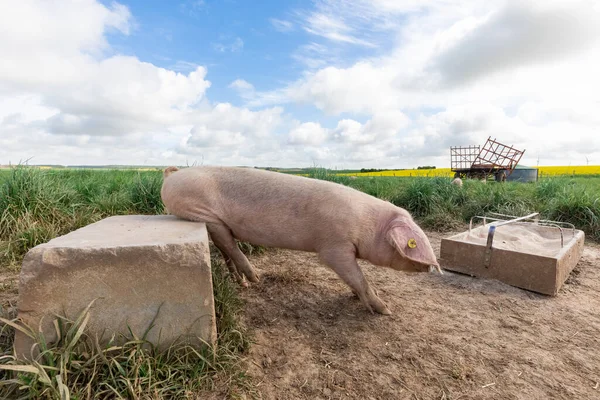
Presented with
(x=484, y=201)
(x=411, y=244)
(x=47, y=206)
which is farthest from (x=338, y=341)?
(x=484, y=201)

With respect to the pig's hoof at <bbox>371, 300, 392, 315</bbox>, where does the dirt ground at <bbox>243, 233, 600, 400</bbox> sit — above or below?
below

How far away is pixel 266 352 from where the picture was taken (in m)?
2.76

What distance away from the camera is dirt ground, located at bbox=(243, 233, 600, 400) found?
2441 mm

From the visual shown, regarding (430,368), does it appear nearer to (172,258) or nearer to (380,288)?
(380,288)

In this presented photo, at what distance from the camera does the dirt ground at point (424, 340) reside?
2.44 meters

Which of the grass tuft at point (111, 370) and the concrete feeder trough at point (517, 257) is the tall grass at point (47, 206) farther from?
the concrete feeder trough at point (517, 257)

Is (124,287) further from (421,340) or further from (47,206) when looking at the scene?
(47,206)

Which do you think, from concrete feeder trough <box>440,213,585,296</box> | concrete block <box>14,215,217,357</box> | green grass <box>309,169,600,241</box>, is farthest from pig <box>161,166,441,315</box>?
green grass <box>309,169,600,241</box>

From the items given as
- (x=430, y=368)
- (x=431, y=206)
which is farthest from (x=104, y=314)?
(x=431, y=206)

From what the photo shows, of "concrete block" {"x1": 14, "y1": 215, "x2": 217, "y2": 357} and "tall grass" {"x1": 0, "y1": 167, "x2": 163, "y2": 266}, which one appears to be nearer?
"concrete block" {"x1": 14, "y1": 215, "x2": 217, "y2": 357}

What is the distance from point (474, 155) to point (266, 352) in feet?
66.9

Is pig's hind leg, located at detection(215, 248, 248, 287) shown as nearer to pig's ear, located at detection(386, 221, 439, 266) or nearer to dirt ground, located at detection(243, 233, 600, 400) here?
dirt ground, located at detection(243, 233, 600, 400)

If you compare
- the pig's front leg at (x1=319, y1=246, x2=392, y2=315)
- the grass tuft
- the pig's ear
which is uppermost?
the pig's ear

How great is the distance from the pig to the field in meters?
0.51
